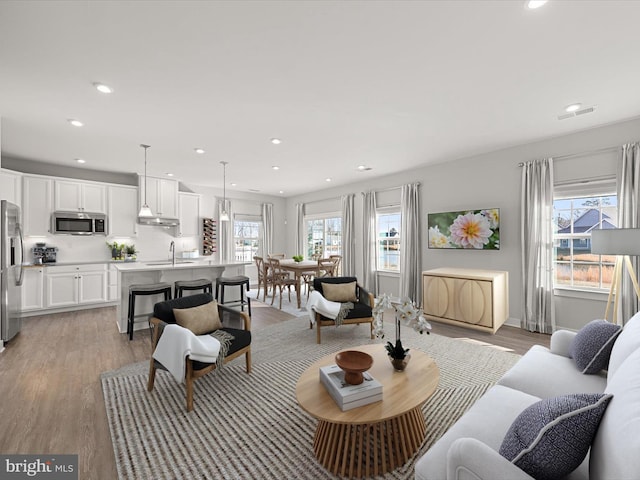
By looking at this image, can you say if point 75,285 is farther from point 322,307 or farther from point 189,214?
point 322,307

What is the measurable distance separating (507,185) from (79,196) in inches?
291

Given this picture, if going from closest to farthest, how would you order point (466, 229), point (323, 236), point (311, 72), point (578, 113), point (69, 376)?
1. point (311, 72)
2. point (69, 376)
3. point (578, 113)
4. point (466, 229)
5. point (323, 236)

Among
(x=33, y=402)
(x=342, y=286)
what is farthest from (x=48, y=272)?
(x=342, y=286)

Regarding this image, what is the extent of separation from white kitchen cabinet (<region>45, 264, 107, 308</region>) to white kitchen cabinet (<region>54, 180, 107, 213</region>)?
110 centimetres

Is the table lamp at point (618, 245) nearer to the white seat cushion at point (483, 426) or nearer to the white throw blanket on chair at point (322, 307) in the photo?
the white seat cushion at point (483, 426)

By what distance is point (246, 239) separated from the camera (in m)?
8.18

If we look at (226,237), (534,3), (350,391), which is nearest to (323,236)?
(226,237)

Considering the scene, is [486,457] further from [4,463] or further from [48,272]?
[48,272]

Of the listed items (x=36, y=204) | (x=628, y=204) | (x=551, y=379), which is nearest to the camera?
(x=551, y=379)

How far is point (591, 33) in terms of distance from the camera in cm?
201

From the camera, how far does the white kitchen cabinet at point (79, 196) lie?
17.3 ft

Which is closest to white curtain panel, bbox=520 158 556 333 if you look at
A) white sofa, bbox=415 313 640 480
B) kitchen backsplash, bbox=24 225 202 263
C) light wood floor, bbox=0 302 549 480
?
light wood floor, bbox=0 302 549 480

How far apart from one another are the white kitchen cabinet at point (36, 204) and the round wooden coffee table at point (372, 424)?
5.81 metres

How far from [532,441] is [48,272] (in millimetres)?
6696
